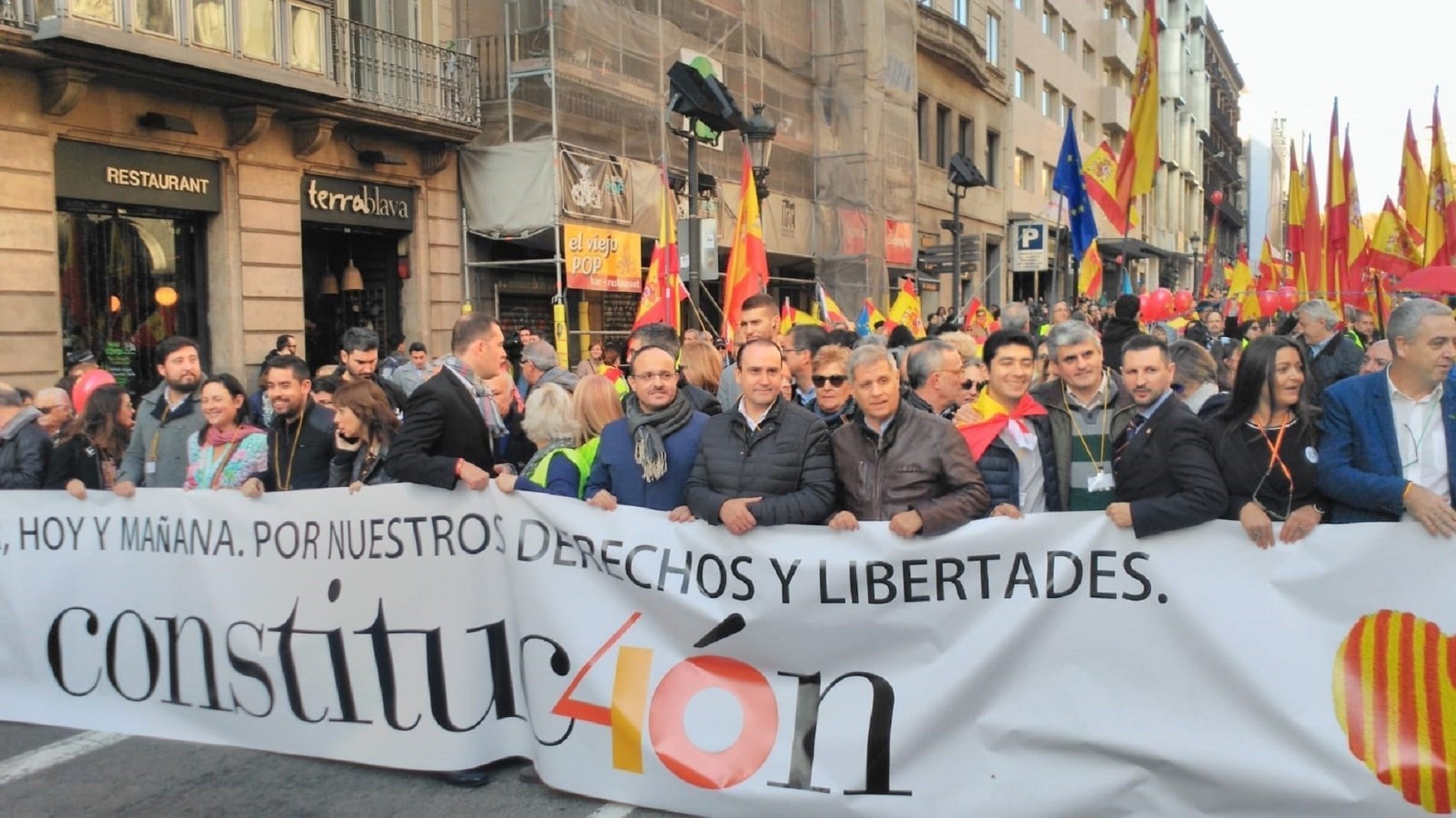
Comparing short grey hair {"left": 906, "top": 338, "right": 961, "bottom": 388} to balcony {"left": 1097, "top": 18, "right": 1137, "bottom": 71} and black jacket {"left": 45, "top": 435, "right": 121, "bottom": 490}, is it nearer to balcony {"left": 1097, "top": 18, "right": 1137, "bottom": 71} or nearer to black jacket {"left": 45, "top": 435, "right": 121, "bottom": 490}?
black jacket {"left": 45, "top": 435, "right": 121, "bottom": 490}

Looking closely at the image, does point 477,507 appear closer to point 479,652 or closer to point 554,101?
point 479,652

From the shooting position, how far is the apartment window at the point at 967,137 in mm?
33206

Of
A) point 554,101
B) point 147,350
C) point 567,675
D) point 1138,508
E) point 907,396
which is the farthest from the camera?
point 554,101

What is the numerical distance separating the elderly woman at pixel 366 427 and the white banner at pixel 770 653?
36 centimetres

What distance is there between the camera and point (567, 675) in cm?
426

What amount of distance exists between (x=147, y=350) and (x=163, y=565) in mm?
8883

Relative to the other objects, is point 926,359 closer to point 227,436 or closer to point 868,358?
point 868,358

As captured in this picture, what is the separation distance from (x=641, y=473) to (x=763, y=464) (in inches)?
21.7

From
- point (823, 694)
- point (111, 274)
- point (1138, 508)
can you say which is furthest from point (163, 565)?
point (111, 274)

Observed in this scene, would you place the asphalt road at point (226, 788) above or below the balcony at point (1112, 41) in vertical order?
below

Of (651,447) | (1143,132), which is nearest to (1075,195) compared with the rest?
(1143,132)

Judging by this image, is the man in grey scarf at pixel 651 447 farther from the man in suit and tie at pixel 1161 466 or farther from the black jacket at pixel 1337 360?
the black jacket at pixel 1337 360

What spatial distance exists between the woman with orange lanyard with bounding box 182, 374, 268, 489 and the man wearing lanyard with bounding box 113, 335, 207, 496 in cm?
19

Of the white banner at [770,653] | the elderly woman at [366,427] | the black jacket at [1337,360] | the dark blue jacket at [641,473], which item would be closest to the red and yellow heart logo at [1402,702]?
the white banner at [770,653]
